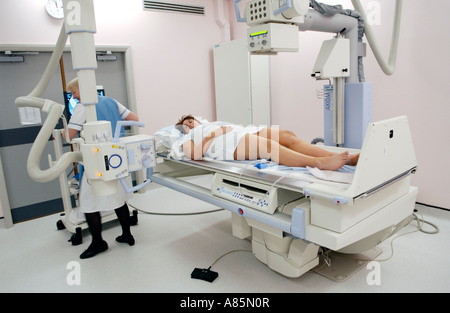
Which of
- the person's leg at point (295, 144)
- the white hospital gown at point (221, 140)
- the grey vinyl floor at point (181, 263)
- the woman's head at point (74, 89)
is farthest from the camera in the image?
the woman's head at point (74, 89)

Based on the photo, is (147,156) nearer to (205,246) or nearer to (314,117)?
(205,246)

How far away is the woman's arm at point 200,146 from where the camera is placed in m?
2.43

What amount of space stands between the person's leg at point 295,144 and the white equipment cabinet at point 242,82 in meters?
1.87

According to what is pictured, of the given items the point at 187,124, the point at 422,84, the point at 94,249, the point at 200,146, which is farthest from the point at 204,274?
the point at 422,84

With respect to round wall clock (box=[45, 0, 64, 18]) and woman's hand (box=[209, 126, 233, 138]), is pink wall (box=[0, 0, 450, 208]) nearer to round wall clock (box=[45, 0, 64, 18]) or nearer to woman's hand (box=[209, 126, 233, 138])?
round wall clock (box=[45, 0, 64, 18])

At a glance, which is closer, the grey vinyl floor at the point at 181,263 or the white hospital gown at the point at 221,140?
the grey vinyl floor at the point at 181,263

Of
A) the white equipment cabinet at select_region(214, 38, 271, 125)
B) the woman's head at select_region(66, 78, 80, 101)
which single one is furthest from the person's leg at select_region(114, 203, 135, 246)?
the white equipment cabinet at select_region(214, 38, 271, 125)

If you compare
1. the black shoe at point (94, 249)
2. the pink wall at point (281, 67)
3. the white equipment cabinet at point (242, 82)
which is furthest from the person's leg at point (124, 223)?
the white equipment cabinet at point (242, 82)

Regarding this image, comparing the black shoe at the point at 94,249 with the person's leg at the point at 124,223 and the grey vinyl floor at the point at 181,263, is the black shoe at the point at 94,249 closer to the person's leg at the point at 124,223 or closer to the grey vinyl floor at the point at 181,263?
the grey vinyl floor at the point at 181,263

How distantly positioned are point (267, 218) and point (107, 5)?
11.0 feet

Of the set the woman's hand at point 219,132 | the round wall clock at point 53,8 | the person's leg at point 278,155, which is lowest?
the person's leg at point 278,155

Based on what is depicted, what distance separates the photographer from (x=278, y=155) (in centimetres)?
222
